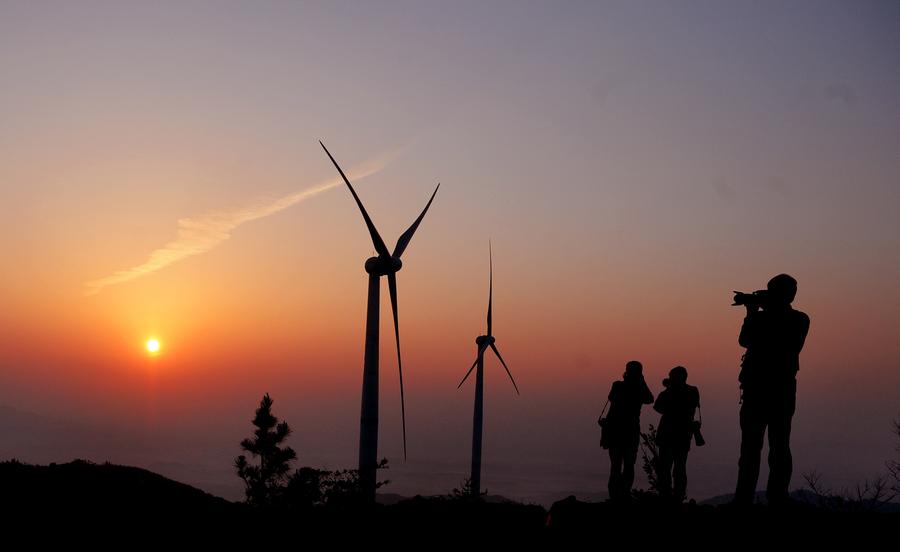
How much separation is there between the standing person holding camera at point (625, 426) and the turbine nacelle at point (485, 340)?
99.0 ft

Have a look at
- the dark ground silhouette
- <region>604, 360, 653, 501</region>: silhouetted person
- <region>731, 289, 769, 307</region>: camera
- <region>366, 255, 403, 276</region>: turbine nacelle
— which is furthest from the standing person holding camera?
<region>366, 255, 403, 276</region>: turbine nacelle

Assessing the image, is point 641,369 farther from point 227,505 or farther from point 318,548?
point 227,505

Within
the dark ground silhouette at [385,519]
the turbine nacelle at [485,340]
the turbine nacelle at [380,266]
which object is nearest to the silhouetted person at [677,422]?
the dark ground silhouette at [385,519]

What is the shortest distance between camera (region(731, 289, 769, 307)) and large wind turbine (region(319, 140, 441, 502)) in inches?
477

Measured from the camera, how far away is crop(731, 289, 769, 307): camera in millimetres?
12127

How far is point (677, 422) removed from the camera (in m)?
17.0

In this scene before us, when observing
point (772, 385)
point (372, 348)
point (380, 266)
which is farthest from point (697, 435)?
point (380, 266)

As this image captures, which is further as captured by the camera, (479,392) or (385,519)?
(479,392)

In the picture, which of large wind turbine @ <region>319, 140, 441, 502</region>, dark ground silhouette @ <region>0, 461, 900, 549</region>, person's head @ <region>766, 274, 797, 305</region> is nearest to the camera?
dark ground silhouette @ <region>0, 461, 900, 549</region>

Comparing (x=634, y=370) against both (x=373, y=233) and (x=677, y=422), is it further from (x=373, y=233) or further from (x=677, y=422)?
(x=373, y=233)

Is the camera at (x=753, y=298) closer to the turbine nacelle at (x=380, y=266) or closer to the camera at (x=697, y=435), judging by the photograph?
the camera at (x=697, y=435)

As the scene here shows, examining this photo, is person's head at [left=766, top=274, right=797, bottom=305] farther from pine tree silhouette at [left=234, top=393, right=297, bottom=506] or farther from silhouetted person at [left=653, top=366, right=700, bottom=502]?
pine tree silhouette at [left=234, top=393, right=297, bottom=506]

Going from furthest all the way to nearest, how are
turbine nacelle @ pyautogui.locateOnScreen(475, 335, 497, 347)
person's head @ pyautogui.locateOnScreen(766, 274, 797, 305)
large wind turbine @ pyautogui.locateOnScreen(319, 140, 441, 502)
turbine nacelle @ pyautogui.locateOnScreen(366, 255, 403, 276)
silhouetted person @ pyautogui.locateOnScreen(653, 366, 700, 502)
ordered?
turbine nacelle @ pyautogui.locateOnScreen(475, 335, 497, 347) → turbine nacelle @ pyautogui.locateOnScreen(366, 255, 403, 276) → large wind turbine @ pyautogui.locateOnScreen(319, 140, 441, 502) → silhouetted person @ pyautogui.locateOnScreen(653, 366, 700, 502) → person's head @ pyautogui.locateOnScreen(766, 274, 797, 305)

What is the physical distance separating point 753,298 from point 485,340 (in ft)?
119
